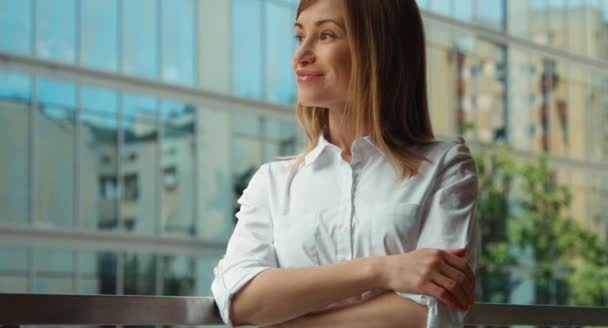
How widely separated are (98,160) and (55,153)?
2.43 ft

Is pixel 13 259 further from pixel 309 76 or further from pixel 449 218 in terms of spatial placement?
pixel 449 218

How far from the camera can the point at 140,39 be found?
17.6m

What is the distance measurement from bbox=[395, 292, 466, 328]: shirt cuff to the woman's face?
42 centimetres

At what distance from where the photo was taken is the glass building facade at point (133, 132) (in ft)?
53.3

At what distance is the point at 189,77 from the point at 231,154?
61.9 inches

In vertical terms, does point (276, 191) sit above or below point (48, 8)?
below

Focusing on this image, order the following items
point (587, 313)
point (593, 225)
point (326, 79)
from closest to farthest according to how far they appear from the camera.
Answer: point (326, 79)
point (587, 313)
point (593, 225)

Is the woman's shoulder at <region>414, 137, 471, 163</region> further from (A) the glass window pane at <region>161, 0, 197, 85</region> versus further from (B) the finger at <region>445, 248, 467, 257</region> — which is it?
(A) the glass window pane at <region>161, 0, 197, 85</region>

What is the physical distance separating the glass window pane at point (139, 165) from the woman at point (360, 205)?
1542 cm

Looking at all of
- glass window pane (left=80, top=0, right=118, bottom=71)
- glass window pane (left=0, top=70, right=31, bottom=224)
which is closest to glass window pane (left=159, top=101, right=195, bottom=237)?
glass window pane (left=80, top=0, right=118, bottom=71)

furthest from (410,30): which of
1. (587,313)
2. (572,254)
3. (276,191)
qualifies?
(572,254)

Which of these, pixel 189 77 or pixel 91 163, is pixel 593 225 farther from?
pixel 91 163

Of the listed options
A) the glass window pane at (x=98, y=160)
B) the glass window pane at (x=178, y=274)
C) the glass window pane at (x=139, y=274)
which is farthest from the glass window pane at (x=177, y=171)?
the glass window pane at (x=98, y=160)

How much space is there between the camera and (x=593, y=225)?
2475 centimetres
